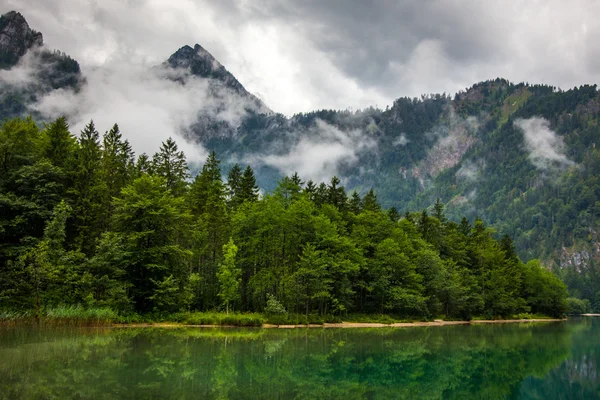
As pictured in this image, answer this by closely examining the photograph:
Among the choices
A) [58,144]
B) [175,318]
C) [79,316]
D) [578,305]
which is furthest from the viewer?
[578,305]

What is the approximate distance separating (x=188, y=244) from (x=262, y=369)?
44080 mm

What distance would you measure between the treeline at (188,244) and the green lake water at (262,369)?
1028cm

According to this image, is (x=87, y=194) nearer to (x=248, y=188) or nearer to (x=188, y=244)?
(x=188, y=244)

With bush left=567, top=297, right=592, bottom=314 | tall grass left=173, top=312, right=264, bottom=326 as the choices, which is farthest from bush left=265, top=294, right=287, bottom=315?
bush left=567, top=297, right=592, bottom=314

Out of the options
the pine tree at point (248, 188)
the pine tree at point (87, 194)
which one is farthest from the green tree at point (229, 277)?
the pine tree at point (248, 188)

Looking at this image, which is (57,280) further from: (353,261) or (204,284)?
(353,261)

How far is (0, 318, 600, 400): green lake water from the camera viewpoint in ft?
51.3

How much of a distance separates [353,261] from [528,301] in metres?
63.4

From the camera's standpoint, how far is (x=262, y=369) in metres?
21.1

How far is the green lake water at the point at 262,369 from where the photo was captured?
51.3ft

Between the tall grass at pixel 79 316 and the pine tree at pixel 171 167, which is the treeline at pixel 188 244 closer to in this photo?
the pine tree at pixel 171 167

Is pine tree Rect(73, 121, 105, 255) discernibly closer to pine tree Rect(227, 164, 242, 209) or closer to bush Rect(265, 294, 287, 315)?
bush Rect(265, 294, 287, 315)

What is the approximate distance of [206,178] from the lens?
222 ft

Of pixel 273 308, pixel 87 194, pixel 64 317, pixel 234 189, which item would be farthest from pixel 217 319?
pixel 234 189
